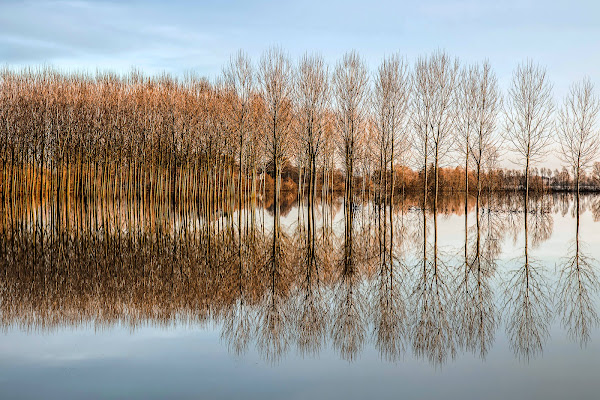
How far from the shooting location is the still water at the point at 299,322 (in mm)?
4492

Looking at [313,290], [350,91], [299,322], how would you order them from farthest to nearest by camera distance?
[350,91] < [313,290] < [299,322]

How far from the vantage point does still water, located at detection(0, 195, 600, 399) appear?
449cm

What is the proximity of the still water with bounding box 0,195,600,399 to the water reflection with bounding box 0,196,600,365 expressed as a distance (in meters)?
0.03

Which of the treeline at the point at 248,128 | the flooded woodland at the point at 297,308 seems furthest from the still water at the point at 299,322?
the treeline at the point at 248,128

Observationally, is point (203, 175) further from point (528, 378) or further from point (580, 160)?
point (528, 378)

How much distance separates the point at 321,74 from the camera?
→ 2875 centimetres

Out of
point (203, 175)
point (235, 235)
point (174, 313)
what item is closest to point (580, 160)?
point (235, 235)

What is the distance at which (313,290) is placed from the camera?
7953 mm

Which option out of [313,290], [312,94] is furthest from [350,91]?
[313,290]

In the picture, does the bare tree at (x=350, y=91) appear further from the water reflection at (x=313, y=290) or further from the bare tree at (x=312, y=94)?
the water reflection at (x=313, y=290)

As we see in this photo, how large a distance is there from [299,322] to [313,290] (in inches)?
68.1

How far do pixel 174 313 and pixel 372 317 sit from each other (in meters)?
2.80

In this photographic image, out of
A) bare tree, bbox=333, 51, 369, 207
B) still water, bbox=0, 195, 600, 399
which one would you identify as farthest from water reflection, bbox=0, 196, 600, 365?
bare tree, bbox=333, 51, 369, 207

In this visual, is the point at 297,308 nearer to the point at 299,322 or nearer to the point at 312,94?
the point at 299,322
